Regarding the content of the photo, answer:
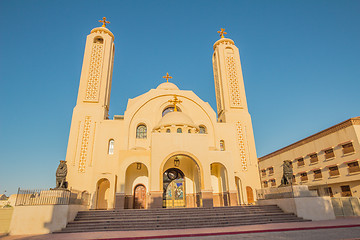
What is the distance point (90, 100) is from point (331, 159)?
2166 cm

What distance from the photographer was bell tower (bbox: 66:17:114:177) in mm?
15969

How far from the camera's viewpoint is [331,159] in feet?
64.3

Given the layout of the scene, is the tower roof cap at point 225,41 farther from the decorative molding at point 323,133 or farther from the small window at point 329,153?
the small window at point 329,153

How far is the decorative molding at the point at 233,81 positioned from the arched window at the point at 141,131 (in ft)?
27.1

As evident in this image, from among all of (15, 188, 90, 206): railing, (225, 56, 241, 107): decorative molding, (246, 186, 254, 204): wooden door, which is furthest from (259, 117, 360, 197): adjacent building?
(15, 188, 90, 206): railing

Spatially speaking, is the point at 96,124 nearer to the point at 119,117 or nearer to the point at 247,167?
the point at 119,117

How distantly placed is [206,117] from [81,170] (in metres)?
10.8

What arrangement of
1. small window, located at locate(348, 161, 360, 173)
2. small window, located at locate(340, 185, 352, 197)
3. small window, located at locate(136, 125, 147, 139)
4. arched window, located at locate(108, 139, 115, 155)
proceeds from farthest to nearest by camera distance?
1. small window, located at locate(340, 185, 352, 197)
2. small window, located at locate(136, 125, 147, 139)
3. small window, located at locate(348, 161, 360, 173)
4. arched window, located at locate(108, 139, 115, 155)

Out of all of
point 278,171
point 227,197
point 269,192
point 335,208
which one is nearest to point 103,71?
point 227,197

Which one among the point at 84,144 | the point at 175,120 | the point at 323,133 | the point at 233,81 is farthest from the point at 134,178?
the point at 323,133

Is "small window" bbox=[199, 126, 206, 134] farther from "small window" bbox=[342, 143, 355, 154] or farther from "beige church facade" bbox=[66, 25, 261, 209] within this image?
"small window" bbox=[342, 143, 355, 154]

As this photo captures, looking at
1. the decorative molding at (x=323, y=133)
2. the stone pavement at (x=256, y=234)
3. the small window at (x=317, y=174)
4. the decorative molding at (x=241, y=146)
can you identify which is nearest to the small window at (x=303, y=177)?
the small window at (x=317, y=174)

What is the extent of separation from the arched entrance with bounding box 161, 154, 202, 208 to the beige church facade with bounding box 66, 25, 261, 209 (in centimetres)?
7

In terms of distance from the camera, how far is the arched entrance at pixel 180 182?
15227mm
